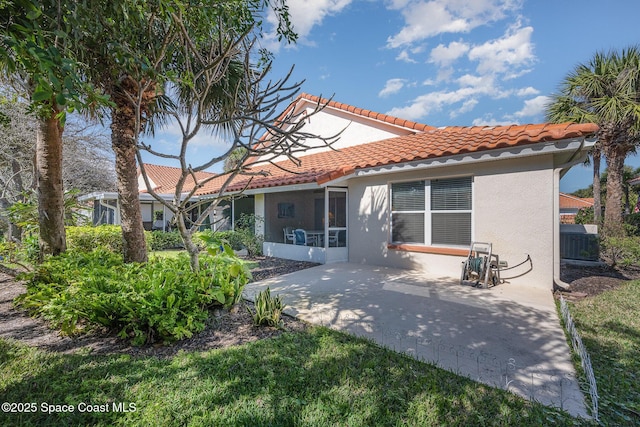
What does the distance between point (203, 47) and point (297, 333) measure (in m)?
6.44

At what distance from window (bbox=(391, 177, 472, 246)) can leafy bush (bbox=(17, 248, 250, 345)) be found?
19.5ft

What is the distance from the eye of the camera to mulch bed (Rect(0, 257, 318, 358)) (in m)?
4.07

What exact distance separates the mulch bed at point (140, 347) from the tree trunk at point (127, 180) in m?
1.92

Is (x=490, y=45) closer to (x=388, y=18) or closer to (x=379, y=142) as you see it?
(x=388, y=18)

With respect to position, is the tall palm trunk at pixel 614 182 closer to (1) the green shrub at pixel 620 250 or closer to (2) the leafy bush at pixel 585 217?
(1) the green shrub at pixel 620 250

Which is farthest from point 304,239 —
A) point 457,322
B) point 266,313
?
point 457,322

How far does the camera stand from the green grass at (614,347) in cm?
293

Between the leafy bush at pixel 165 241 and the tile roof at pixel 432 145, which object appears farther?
the leafy bush at pixel 165 241

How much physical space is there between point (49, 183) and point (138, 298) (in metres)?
4.34

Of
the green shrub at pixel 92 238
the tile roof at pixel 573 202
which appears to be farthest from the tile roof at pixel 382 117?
the tile roof at pixel 573 202

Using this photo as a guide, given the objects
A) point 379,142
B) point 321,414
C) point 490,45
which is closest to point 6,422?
point 321,414

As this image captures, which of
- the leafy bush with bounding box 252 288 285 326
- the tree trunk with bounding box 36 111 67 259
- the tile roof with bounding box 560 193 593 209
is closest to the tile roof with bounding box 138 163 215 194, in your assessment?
the tree trunk with bounding box 36 111 67 259

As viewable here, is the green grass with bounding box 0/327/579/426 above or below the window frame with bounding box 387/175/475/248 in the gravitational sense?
below

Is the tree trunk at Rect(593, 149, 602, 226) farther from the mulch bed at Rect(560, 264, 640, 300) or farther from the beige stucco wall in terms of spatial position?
the beige stucco wall
